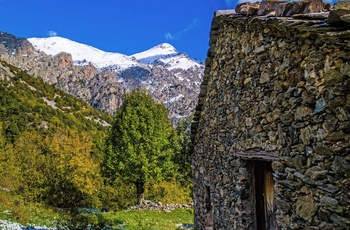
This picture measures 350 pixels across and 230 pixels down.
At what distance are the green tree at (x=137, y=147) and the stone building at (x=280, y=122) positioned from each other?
60.2ft

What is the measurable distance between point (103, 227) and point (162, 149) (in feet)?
42.3

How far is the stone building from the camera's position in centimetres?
352

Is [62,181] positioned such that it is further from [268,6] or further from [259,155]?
[268,6]

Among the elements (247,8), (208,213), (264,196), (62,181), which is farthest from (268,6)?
(62,181)

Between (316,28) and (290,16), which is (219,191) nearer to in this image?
(290,16)

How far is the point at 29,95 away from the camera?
99.4 metres

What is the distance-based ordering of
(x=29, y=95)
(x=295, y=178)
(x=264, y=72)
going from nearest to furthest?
(x=295, y=178), (x=264, y=72), (x=29, y=95)

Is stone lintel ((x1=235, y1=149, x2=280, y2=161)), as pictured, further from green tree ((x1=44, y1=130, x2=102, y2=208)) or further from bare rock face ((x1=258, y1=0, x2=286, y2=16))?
green tree ((x1=44, y1=130, x2=102, y2=208))

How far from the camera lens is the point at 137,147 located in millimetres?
27000

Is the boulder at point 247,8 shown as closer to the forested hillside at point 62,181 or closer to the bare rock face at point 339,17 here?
the bare rock face at point 339,17

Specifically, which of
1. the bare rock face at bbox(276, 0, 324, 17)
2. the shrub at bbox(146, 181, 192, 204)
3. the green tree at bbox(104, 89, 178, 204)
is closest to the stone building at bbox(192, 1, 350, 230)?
the bare rock face at bbox(276, 0, 324, 17)

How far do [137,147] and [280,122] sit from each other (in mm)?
22833

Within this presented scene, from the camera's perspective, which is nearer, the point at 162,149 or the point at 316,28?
the point at 316,28

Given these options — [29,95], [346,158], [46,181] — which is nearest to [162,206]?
[46,181]
